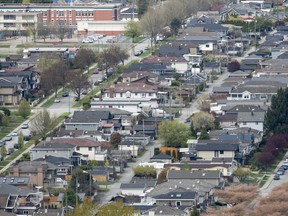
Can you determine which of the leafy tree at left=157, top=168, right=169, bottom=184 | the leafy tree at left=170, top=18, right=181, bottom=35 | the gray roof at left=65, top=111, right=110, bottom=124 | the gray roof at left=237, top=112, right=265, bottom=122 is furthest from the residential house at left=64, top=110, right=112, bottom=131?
the leafy tree at left=170, top=18, right=181, bottom=35

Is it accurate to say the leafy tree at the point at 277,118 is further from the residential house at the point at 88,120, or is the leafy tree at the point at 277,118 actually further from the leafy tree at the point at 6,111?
the leafy tree at the point at 6,111

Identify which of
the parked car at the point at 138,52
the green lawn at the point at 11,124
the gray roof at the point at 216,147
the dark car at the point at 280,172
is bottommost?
the parked car at the point at 138,52

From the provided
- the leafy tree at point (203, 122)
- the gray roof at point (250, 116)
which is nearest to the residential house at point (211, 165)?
the leafy tree at point (203, 122)

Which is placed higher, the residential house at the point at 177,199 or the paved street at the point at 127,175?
the residential house at the point at 177,199

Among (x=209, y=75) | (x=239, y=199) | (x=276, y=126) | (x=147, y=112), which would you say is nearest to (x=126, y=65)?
(x=209, y=75)

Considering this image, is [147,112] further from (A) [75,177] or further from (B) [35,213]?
(B) [35,213]

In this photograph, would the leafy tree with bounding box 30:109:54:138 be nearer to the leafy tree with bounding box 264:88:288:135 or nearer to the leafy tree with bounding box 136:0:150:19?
the leafy tree with bounding box 264:88:288:135
